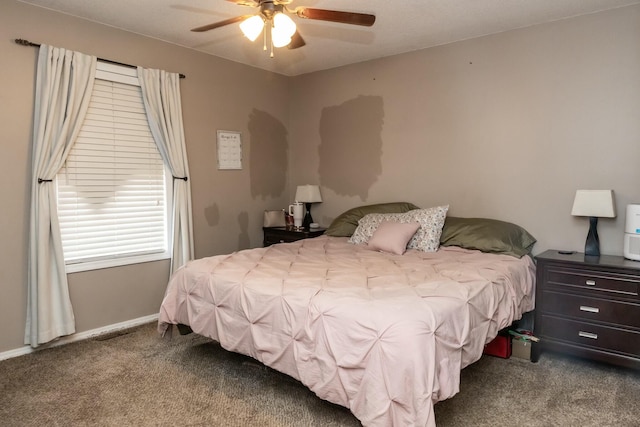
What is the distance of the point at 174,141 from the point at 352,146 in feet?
6.08

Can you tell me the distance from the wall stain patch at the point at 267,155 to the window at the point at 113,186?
1.13 metres

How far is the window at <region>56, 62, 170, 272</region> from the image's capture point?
3412 millimetres

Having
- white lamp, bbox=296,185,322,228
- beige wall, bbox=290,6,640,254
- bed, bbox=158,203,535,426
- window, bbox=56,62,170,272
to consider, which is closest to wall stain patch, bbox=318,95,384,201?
beige wall, bbox=290,6,640,254

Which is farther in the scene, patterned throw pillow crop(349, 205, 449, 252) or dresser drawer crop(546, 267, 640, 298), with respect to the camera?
patterned throw pillow crop(349, 205, 449, 252)

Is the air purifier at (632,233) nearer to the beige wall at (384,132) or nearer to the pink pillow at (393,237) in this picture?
the beige wall at (384,132)

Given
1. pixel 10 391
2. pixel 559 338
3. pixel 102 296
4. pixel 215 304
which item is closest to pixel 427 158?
pixel 559 338

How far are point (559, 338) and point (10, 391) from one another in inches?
140

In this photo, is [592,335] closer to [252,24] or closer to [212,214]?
[252,24]

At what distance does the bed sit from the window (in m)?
1.06

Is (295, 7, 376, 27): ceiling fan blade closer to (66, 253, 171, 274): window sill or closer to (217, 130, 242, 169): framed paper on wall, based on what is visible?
(217, 130, 242, 169): framed paper on wall

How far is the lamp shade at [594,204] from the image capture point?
2979mm

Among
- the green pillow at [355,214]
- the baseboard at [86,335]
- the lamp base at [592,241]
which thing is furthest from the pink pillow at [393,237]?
the baseboard at [86,335]

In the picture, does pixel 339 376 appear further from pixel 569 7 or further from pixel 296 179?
pixel 296 179

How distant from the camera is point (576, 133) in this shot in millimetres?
3301
